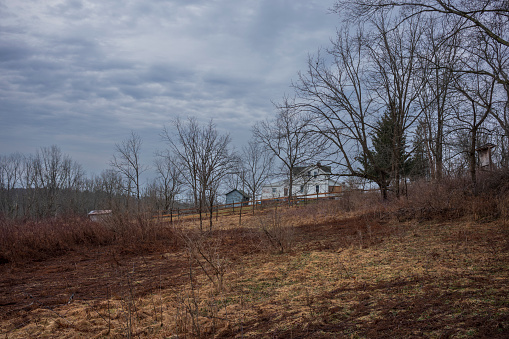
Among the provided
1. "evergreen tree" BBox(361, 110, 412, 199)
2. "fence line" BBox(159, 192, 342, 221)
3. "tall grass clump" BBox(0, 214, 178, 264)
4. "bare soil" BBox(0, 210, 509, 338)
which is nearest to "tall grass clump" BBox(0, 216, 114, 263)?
"tall grass clump" BBox(0, 214, 178, 264)

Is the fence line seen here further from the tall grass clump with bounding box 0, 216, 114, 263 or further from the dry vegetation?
the dry vegetation

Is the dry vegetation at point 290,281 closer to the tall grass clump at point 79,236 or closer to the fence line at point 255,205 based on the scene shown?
the tall grass clump at point 79,236

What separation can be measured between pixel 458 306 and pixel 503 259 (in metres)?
2.87

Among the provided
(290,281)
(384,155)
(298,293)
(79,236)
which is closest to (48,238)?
(79,236)

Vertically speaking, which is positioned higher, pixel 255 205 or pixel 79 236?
pixel 255 205

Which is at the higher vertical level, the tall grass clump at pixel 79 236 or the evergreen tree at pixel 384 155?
the evergreen tree at pixel 384 155

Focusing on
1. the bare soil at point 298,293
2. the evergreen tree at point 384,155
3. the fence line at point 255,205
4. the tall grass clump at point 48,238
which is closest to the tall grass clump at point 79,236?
the tall grass clump at point 48,238

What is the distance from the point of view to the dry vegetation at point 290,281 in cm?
445

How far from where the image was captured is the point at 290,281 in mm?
6922

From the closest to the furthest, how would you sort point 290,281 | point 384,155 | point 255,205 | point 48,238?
1. point 290,281
2. point 48,238
3. point 384,155
4. point 255,205

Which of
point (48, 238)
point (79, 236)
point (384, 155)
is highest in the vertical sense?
point (384, 155)

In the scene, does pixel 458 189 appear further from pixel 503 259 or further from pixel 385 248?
pixel 503 259

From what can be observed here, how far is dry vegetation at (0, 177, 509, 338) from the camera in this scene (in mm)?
4453

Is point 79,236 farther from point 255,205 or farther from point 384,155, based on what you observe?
point 255,205
